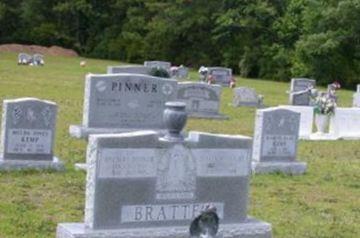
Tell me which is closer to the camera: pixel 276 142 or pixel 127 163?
pixel 127 163

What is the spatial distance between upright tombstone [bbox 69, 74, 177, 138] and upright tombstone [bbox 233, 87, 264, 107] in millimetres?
10411

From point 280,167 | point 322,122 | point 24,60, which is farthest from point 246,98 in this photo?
point 24,60

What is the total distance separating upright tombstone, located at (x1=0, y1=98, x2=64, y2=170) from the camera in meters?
11.1

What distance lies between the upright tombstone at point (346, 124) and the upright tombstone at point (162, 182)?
1087 cm

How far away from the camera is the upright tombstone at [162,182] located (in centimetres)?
671

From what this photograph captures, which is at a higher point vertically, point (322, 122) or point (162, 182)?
point (322, 122)

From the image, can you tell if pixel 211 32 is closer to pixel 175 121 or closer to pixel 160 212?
pixel 175 121

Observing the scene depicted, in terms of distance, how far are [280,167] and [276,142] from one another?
0.38 metres

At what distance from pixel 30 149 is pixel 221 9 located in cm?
4043

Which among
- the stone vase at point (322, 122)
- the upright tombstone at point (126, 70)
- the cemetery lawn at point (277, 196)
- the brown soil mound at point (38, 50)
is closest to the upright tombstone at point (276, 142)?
the cemetery lawn at point (277, 196)

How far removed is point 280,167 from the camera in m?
12.4

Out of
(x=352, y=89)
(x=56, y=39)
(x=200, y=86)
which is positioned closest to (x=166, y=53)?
(x=56, y=39)

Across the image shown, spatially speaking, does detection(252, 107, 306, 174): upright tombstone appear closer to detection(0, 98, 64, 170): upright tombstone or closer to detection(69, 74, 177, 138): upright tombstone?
detection(69, 74, 177, 138): upright tombstone

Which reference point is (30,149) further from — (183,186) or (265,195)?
(183,186)
